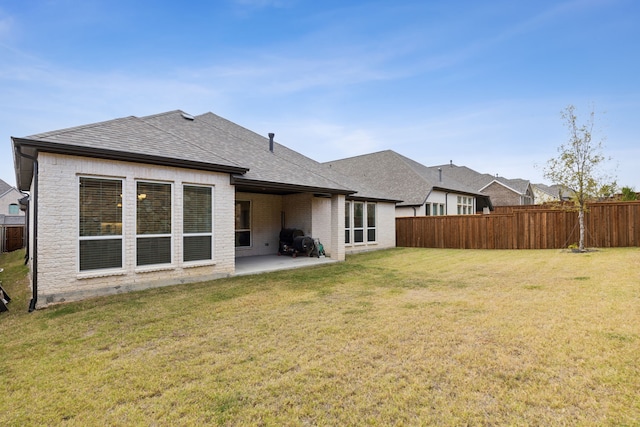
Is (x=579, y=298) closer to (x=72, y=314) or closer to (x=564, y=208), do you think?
(x=72, y=314)

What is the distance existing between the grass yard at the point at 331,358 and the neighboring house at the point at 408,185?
1347cm

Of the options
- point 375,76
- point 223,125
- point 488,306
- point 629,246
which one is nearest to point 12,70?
point 223,125

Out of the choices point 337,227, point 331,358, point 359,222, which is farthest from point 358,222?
point 331,358

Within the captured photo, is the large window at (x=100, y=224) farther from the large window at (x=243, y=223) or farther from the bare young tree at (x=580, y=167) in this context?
the bare young tree at (x=580, y=167)

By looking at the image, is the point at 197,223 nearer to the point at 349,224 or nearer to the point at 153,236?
the point at 153,236

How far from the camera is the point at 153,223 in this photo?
7.30 metres

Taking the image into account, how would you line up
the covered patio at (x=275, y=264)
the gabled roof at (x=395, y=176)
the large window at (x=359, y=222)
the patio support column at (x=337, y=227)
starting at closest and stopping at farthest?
the covered patio at (x=275, y=264) < the patio support column at (x=337, y=227) < the large window at (x=359, y=222) < the gabled roof at (x=395, y=176)

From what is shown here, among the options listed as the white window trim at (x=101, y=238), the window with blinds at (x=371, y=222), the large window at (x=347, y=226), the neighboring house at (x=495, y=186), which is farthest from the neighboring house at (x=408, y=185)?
the white window trim at (x=101, y=238)

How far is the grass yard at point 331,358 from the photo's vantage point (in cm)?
255

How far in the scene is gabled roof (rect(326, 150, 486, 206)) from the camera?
20.3 meters

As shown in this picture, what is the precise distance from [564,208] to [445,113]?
825cm

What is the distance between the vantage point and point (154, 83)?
47.7 feet

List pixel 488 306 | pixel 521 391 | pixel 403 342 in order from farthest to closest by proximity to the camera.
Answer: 1. pixel 488 306
2. pixel 403 342
3. pixel 521 391

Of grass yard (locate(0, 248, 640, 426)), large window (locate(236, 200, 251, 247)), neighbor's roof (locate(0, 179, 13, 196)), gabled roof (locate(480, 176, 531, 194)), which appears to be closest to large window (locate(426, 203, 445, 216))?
large window (locate(236, 200, 251, 247))
